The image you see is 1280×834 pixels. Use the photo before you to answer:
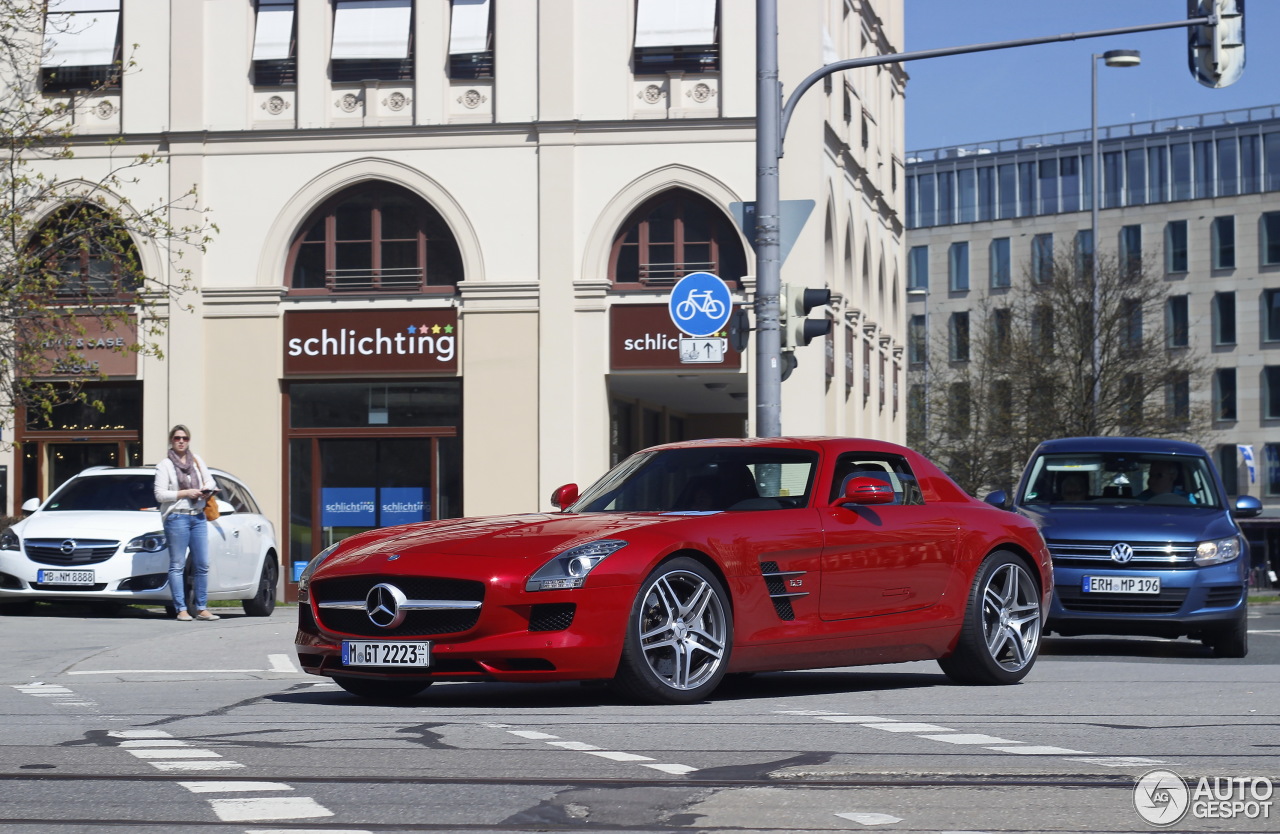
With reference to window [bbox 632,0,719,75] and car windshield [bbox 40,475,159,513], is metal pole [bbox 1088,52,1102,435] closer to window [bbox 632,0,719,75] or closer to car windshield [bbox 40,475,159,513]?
window [bbox 632,0,719,75]

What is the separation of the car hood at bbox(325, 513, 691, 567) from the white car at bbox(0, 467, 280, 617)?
29.1 feet

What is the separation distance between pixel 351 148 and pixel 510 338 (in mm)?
4248

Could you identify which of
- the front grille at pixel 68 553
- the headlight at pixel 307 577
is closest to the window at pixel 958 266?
the front grille at pixel 68 553

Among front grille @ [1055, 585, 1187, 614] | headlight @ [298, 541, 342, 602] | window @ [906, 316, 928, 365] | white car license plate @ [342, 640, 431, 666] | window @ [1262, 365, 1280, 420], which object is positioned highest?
window @ [906, 316, 928, 365]

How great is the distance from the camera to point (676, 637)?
8602 mm

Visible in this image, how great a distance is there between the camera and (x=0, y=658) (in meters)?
12.7

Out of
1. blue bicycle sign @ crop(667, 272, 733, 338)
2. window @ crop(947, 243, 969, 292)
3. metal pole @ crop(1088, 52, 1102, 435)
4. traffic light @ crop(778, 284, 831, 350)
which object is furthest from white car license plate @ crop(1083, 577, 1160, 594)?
window @ crop(947, 243, 969, 292)

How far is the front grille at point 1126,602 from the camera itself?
44.2 feet

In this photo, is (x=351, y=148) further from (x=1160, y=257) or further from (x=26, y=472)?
(x=1160, y=257)

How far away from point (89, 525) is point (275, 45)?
15.6 meters

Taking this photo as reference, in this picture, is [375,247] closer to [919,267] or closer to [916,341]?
[916,341]

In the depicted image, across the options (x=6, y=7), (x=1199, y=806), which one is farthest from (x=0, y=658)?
(x=6, y=7)

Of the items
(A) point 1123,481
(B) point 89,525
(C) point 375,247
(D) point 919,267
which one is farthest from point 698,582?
(D) point 919,267

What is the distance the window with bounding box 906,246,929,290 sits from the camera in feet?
282
